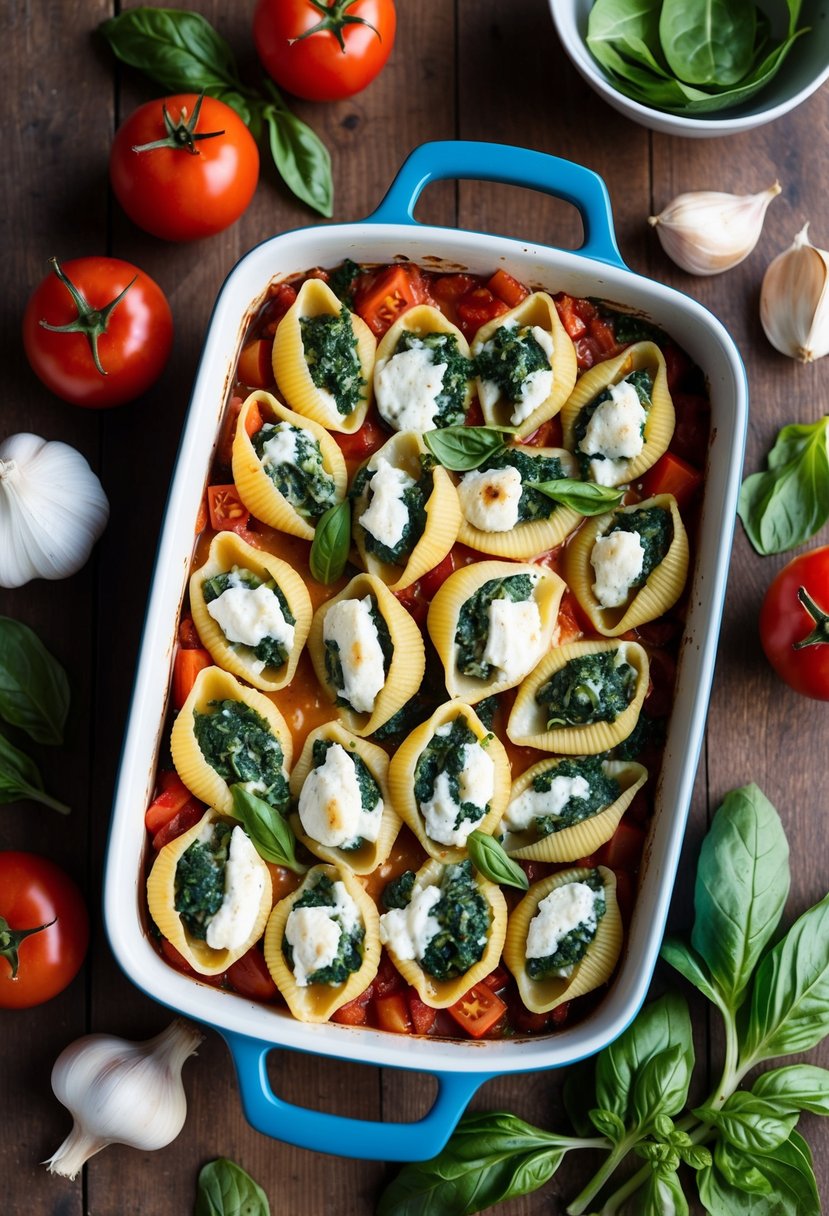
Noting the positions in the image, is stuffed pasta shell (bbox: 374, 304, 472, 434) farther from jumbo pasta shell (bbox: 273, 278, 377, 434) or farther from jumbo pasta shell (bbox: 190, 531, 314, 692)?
jumbo pasta shell (bbox: 190, 531, 314, 692)

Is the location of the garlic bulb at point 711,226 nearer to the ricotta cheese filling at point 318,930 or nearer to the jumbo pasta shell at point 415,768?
the jumbo pasta shell at point 415,768

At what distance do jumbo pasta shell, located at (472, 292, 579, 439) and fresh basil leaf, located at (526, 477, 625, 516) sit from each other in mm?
169

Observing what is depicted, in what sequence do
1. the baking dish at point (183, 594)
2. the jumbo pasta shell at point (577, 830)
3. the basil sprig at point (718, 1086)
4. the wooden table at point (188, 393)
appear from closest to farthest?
the baking dish at point (183, 594), the jumbo pasta shell at point (577, 830), the basil sprig at point (718, 1086), the wooden table at point (188, 393)

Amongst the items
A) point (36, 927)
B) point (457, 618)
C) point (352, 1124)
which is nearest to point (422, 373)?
point (457, 618)

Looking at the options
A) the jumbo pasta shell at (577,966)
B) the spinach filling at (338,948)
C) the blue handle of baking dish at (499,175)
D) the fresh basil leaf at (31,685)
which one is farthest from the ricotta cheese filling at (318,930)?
the blue handle of baking dish at (499,175)

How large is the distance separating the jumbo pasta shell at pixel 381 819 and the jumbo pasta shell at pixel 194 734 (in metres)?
0.05

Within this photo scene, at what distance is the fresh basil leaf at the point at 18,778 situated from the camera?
2.61 m

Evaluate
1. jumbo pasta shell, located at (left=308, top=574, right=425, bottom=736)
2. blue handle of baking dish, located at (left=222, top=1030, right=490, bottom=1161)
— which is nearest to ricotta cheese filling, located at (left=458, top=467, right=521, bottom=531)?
jumbo pasta shell, located at (left=308, top=574, right=425, bottom=736)

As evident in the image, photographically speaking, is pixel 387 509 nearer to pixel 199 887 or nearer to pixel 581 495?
pixel 581 495

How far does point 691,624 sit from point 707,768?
0.46 m

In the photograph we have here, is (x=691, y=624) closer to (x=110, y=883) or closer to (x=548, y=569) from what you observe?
(x=548, y=569)

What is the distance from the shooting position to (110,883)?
2.32 meters

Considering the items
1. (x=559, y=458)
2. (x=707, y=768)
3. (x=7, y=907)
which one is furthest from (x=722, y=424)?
(x=7, y=907)

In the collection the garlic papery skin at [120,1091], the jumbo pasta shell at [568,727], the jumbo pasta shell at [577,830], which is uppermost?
the jumbo pasta shell at [568,727]
